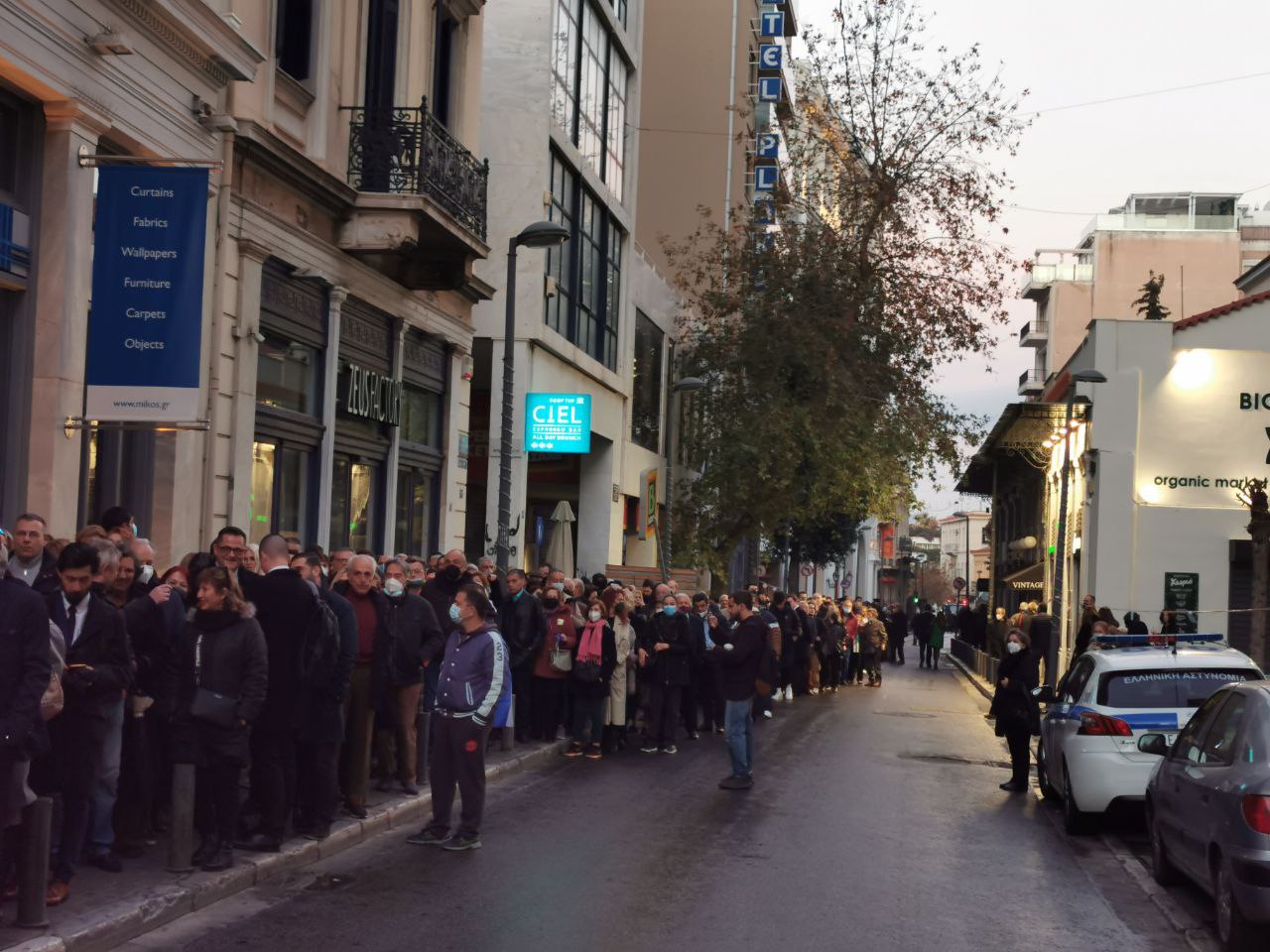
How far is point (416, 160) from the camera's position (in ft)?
66.0

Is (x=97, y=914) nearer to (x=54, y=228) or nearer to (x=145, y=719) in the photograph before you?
(x=145, y=719)

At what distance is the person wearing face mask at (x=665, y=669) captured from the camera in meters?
18.8

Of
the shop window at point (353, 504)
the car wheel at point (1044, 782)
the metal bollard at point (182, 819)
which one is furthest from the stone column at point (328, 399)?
the metal bollard at point (182, 819)

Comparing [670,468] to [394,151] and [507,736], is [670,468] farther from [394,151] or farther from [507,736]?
[507,736]

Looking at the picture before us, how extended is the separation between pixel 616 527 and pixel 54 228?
24.6m

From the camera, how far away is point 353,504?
21.1 meters

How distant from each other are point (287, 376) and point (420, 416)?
537 centimetres

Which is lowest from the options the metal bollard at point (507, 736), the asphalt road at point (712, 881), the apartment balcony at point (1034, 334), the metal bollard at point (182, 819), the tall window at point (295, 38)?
the asphalt road at point (712, 881)

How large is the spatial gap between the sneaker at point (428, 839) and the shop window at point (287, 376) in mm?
7675

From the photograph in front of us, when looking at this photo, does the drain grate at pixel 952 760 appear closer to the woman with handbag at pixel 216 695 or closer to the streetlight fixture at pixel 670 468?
the streetlight fixture at pixel 670 468

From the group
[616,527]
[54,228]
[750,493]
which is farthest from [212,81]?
[750,493]

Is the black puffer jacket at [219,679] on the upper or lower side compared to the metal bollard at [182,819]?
upper

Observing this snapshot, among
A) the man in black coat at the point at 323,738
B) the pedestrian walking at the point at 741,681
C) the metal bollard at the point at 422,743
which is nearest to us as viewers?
the man in black coat at the point at 323,738

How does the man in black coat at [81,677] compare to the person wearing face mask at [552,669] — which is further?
the person wearing face mask at [552,669]
